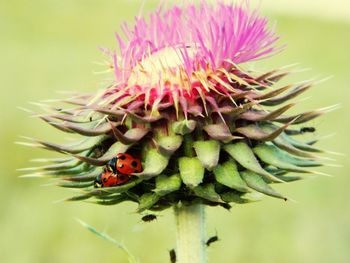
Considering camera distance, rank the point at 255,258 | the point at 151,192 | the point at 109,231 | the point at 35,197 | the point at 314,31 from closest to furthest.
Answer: the point at 151,192, the point at 255,258, the point at 109,231, the point at 35,197, the point at 314,31

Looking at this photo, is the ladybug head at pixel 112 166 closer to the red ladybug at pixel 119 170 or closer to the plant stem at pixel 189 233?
the red ladybug at pixel 119 170

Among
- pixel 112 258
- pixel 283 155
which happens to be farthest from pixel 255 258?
pixel 283 155

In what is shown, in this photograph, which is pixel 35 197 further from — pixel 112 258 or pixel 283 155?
pixel 283 155

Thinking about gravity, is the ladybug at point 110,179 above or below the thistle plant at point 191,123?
below

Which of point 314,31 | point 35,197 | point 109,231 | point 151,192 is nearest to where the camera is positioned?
point 151,192

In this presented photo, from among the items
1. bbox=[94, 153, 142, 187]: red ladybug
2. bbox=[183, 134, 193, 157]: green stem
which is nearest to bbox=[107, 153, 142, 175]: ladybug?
bbox=[94, 153, 142, 187]: red ladybug

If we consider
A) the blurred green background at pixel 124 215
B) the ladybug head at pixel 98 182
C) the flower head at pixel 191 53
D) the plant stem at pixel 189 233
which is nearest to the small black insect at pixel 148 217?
the blurred green background at pixel 124 215

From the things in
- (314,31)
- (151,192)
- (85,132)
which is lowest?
(151,192)

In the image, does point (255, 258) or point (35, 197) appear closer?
point (255, 258)
